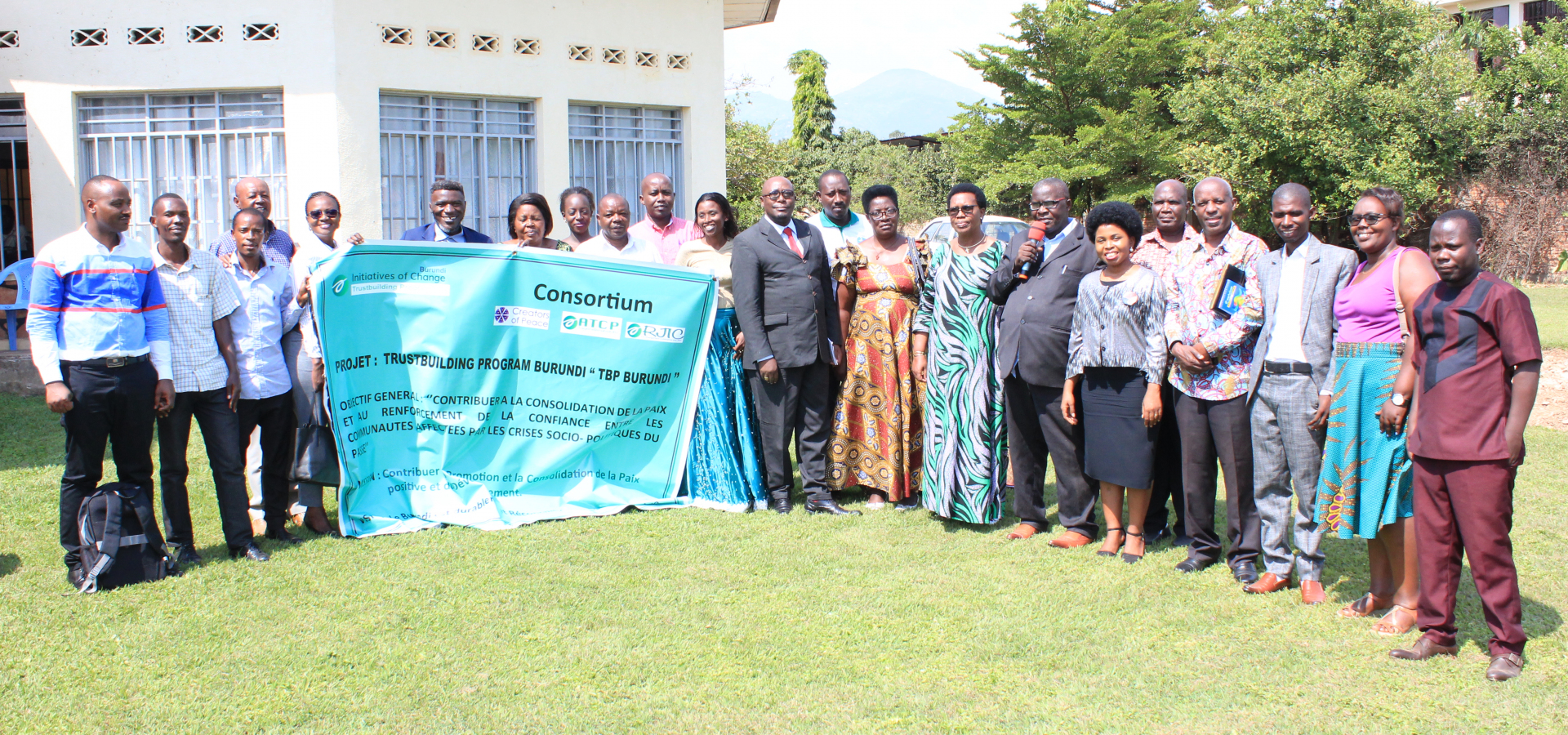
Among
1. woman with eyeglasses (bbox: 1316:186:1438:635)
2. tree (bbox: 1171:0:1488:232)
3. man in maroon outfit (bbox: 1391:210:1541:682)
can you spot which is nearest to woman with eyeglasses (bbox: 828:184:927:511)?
woman with eyeglasses (bbox: 1316:186:1438:635)

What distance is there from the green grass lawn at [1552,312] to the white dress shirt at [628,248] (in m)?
7.04

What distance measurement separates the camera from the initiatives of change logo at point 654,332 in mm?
5969

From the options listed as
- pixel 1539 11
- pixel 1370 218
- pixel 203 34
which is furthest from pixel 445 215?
pixel 1539 11

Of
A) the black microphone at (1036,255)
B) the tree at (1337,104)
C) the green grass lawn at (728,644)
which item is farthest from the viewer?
the tree at (1337,104)

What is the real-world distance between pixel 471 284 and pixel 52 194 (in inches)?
272

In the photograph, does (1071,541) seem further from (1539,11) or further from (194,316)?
(1539,11)

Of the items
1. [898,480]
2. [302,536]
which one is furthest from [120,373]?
[898,480]

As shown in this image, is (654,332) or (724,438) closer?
(654,332)

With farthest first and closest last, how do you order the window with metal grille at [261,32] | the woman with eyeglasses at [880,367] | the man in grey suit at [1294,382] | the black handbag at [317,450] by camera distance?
the window with metal grille at [261,32], the woman with eyeglasses at [880,367], the black handbag at [317,450], the man in grey suit at [1294,382]

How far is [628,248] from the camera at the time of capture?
6395 mm

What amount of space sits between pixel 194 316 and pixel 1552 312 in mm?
17668

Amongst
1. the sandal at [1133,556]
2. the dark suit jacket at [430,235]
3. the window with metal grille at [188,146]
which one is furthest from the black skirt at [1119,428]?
the window with metal grille at [188,146]

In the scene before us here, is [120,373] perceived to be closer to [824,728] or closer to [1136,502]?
[824,728]

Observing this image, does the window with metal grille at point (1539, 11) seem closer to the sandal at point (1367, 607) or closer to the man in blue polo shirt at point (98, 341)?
the sandal at point (1367, 607)
